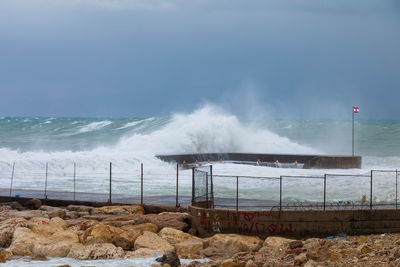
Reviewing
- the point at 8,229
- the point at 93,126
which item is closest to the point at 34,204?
the point at 8,229

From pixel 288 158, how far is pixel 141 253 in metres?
23.1

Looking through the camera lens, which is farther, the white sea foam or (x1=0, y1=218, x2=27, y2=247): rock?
the white sea foam

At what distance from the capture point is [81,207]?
692 inches

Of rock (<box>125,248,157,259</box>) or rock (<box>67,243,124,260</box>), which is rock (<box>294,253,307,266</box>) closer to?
rock (<box>125,248,157,259</box>)

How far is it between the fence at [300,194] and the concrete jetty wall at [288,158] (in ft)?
36.2

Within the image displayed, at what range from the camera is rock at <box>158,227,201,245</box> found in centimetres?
1376

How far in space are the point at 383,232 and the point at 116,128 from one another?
6192 centimetres

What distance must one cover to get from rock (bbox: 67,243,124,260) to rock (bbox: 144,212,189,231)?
86.8 inches

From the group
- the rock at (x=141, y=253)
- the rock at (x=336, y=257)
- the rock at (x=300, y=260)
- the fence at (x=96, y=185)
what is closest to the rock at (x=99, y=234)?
the rock at (x=141, y=253)

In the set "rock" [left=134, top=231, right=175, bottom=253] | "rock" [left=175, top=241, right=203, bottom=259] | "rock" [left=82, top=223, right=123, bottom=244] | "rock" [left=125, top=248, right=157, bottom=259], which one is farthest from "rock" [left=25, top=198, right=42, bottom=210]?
"rock" [left=175, top=241, right=203, bottom=259]

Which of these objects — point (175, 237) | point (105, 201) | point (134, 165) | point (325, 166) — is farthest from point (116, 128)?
point (175, 237)

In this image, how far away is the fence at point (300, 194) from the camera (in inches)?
569

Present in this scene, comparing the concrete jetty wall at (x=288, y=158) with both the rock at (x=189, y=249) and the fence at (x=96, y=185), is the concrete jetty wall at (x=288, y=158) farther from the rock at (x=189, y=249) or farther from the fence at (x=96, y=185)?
the rock at (x=189, y=249)

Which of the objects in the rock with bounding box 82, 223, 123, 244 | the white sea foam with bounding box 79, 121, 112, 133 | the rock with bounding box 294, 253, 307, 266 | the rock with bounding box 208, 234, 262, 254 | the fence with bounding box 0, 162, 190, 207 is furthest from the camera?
the white sea foam with bounding box 79, 121, 112, 133
